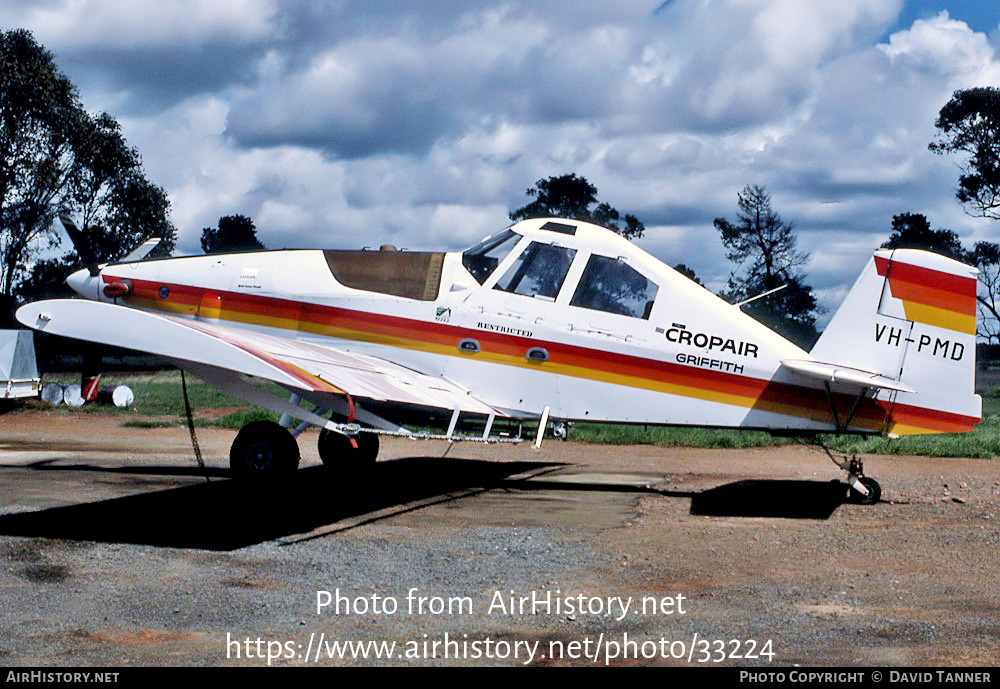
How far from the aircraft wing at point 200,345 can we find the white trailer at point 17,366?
14.4 metres

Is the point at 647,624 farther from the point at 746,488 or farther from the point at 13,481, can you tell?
the point at 13,481

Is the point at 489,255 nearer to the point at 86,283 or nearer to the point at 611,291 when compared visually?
the point at 611,291

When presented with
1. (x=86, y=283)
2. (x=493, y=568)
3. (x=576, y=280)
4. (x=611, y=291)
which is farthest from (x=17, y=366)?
(x=493, y=568)

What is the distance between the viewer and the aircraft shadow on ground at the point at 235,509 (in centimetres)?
817

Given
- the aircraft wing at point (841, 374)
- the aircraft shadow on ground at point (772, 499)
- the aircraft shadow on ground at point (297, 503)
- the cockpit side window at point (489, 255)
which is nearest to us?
the aircraft shadow on ground at point (297, 503)

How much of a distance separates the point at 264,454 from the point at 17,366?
50.6 feet

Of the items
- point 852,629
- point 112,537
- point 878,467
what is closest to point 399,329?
point 112,537

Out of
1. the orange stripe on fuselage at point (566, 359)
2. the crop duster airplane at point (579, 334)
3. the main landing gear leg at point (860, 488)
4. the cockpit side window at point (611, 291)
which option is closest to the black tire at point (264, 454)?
the crop duster airplane at point (579, 334)

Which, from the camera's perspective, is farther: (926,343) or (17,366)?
(17,366)

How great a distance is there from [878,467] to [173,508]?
10465 mm

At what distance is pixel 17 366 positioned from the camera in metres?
21.7

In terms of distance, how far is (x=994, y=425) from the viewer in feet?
70.5

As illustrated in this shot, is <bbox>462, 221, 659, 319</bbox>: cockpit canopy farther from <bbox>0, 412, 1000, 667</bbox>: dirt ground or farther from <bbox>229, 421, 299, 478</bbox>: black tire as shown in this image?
<bbox>229, 421, 299, 478</bbox>: black tire

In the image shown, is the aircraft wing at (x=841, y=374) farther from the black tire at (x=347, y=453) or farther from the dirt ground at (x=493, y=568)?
the black tire at (x=347, y=453)
